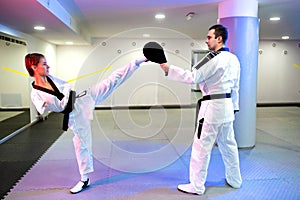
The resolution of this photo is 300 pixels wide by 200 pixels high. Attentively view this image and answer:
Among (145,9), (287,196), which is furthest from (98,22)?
(287,196)

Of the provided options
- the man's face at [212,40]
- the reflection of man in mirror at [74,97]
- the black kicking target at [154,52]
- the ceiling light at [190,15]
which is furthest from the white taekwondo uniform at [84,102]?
the ceiling light at [190,15]

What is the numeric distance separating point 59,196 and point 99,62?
247 inches

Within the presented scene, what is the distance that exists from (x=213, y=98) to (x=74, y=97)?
4.44ft

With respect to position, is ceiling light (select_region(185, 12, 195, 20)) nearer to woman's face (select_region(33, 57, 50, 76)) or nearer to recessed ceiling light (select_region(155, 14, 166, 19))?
recessed ceiling light (select_region(155, 14, 166, 19))

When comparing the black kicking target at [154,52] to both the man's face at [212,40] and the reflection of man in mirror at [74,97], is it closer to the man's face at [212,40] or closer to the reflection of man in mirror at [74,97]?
the reflection of man in mirror at [74,97]

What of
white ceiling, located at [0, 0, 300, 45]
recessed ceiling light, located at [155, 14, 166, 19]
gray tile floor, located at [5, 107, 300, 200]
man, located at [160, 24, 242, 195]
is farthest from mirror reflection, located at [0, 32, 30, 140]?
man, located at [160, 24, 242, 195]

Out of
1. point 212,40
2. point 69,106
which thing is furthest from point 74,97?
point 212,40

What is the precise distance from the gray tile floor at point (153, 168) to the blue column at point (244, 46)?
450 millimetres

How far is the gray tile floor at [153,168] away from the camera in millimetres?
2680

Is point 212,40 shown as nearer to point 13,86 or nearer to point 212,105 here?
point 212,105

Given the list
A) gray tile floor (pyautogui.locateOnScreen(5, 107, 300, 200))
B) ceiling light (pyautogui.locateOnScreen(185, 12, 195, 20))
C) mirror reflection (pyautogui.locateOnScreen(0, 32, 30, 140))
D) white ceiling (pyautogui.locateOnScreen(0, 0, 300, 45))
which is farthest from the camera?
mirror reflection (pyautogui.locateOnScreen(0, 32, 30, 140))

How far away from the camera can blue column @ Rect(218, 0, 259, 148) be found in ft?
→ 12.9

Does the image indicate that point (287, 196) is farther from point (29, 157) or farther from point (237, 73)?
point (29, 157)

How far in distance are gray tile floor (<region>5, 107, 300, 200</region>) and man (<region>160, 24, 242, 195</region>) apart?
1.18ft
